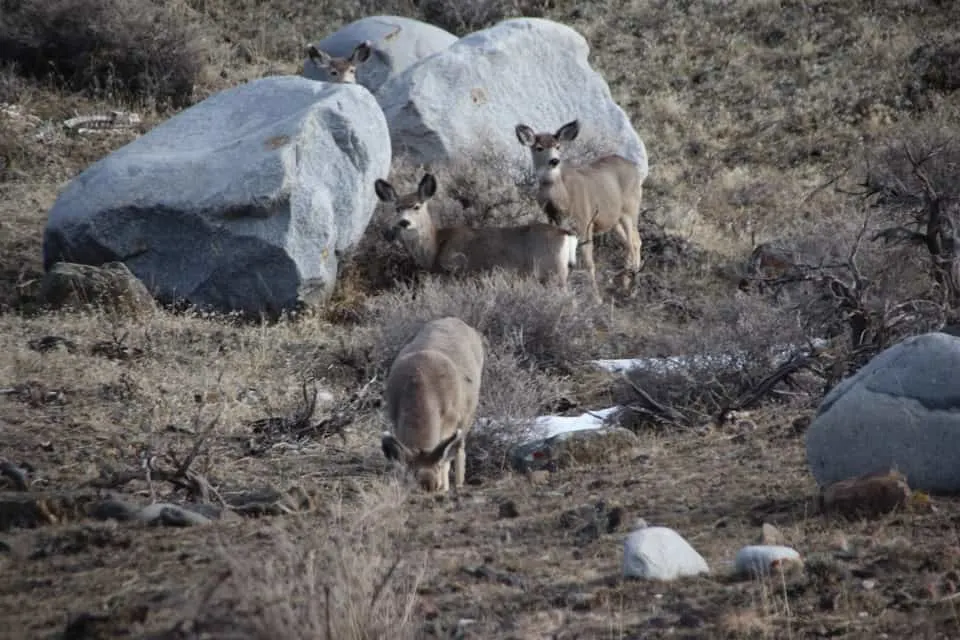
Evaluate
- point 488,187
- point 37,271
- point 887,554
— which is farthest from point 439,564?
point 488,187

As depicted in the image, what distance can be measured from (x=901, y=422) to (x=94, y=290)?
8303 millimetres

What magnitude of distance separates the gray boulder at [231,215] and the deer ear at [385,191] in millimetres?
235

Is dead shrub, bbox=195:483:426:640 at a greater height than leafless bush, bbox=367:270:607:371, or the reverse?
dead shrub, bbox=195:483:426:640

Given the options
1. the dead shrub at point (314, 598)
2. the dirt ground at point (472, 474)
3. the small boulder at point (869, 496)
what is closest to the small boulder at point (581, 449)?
the dirt ground at point (472, 474)

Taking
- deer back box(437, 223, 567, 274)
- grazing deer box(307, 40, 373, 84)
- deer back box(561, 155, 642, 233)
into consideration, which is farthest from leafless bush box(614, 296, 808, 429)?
grazing deer box(307, 40, 373, 84)

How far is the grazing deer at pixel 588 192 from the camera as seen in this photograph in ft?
54.7

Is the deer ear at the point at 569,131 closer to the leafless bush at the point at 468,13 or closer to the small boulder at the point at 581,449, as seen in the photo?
the small boulder at the point at 581,449

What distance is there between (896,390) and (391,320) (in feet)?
20.4

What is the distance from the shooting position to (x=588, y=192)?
1703 cm

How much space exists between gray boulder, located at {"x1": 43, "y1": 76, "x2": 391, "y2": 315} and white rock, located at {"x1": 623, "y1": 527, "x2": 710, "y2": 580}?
8.90 m

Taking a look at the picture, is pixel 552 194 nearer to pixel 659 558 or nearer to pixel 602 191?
pixel 602 191

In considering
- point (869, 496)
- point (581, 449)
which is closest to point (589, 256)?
point (581, 449)

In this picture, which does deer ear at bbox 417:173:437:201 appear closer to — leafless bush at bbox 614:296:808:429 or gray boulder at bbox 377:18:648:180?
gray boulder at bbox 377:18:648:180

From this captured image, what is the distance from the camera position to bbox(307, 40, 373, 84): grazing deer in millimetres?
19641
